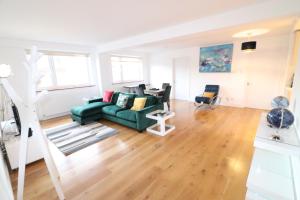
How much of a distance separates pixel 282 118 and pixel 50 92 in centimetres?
575

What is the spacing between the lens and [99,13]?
2.47 m

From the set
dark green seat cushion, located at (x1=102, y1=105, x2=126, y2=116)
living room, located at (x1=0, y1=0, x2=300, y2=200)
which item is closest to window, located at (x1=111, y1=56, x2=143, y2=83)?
living room, located at (x1=0, y1=0, x2=300, y2=200)

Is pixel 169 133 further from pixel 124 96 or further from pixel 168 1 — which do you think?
pixel 168 1

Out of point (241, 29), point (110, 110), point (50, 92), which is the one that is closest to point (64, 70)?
point (50, 92)

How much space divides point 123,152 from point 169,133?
1229mm

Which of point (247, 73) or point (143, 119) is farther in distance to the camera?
point (247, 73)

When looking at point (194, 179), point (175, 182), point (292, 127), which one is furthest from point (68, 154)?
point (292, 127)

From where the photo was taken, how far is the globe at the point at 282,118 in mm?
1517

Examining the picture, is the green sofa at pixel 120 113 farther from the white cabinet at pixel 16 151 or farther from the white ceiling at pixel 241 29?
the white ceiling at pixel 241 29

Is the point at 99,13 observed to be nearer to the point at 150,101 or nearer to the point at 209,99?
the point at 150,101

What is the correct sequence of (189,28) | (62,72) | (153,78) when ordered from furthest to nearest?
(153,78) < (62,72) < (189,28)

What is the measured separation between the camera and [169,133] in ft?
11.2

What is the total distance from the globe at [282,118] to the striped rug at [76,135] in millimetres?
3063

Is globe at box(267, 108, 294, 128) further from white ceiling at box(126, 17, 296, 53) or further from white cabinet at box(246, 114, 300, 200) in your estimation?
white ceiling at box(126, 17, 296, 53)
